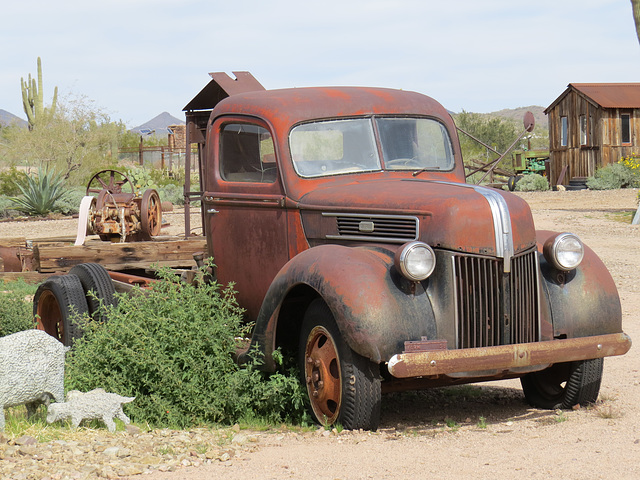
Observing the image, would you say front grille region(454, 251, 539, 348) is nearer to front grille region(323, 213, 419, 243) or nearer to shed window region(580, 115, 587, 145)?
front grille region(323, 213, 419, 243)

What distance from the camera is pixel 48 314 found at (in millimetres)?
7066

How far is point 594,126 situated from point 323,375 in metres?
30.3

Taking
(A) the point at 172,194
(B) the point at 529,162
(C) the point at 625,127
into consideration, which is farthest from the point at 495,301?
(B) the point at 529,162

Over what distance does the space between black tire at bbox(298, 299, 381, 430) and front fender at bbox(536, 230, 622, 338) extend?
3.80ft

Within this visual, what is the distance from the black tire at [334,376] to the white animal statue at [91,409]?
107 centimetres

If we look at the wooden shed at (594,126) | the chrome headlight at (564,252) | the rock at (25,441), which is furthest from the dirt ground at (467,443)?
the wooden shed at (594,126)

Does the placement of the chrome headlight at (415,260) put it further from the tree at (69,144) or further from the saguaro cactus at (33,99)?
the saguaro cactus at (33,99)

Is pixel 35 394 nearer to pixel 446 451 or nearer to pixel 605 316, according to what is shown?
pixel 446 451

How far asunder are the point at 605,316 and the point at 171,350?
2628mm

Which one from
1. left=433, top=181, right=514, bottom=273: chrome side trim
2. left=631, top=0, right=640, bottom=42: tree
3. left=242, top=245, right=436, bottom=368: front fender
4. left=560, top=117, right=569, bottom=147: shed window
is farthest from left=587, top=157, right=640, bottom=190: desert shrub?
left=242, top=245, right=436, bottom=368: front fender

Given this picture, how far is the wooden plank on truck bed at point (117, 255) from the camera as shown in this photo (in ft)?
25.3

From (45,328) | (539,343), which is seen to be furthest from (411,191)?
(45,328)

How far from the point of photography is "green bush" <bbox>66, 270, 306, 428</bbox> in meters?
5.02

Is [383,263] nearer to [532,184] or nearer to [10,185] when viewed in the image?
[10,185]
